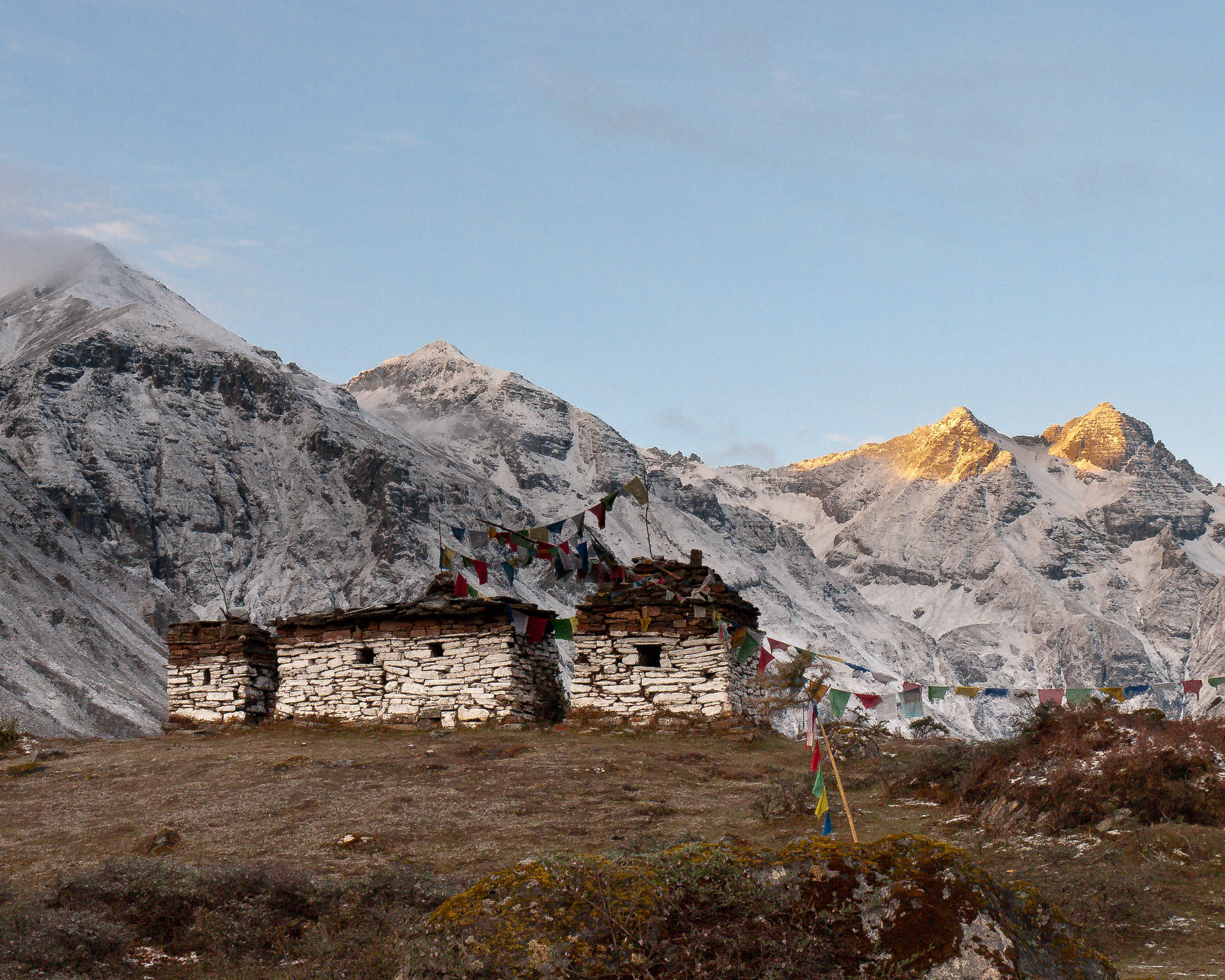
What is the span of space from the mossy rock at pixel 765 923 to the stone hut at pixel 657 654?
16.1 metres

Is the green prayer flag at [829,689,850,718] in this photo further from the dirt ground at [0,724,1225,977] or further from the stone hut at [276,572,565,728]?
the stone hut at [276,572,565,728]

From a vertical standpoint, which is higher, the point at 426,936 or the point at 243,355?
the point at 243,355

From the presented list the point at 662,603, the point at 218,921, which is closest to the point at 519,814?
the point at 218,921

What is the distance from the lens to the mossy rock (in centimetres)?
614

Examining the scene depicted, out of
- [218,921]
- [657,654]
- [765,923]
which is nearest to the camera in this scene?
[765,923]

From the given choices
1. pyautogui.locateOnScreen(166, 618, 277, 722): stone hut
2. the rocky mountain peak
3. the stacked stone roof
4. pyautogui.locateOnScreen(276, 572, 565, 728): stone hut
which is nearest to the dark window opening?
the stacked stone roof

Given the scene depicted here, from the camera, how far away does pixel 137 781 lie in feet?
60.0

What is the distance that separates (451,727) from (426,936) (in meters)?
17.2

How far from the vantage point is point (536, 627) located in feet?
79.3

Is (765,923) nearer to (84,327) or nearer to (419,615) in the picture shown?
(419,615)

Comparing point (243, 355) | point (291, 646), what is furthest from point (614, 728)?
point (243, 355)

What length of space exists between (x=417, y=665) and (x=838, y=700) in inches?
446

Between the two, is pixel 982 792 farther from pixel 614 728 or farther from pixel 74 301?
pixel 74 301

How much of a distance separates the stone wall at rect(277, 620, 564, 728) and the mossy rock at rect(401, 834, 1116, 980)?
16955mm
